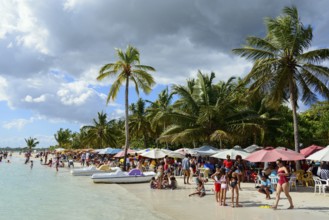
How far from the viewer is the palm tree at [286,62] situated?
54.1ft

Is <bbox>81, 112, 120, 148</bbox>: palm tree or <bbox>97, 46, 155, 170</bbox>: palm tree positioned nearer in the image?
<bbox>97, 46, 155, 170</bbox>: palm tree

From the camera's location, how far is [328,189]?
47.1ft

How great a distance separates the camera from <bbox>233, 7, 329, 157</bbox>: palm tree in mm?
16484

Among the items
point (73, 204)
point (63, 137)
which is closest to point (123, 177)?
point (73, 204)

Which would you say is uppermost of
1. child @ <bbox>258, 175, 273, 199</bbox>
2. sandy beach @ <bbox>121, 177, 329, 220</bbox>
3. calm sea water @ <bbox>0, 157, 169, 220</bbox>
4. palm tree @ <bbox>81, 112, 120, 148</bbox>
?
palm tree @ <bbox>81, 112, 120, 148</bbox>

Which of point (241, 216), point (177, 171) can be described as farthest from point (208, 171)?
point (241, 216)

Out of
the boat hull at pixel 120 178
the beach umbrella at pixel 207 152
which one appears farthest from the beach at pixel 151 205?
the beach umbrella at pixel 207 152

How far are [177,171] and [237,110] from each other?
22.2 ft

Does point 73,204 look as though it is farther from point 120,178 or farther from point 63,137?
point 63,137

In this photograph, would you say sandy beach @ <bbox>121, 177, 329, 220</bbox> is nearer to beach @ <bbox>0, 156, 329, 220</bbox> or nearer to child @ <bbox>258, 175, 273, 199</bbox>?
beach @ <bbox>0, 156, 329, 220</bbox>

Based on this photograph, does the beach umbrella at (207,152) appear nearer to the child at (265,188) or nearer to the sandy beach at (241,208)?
the sandy beach at (241,208)

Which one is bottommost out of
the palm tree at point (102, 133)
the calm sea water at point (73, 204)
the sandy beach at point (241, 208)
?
the calm sea water at point (73, 204)

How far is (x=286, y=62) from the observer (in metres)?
16.8

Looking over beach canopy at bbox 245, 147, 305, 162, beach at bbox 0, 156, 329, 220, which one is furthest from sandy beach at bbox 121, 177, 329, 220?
beach canopy at bbox 245, 147, 305, 162
